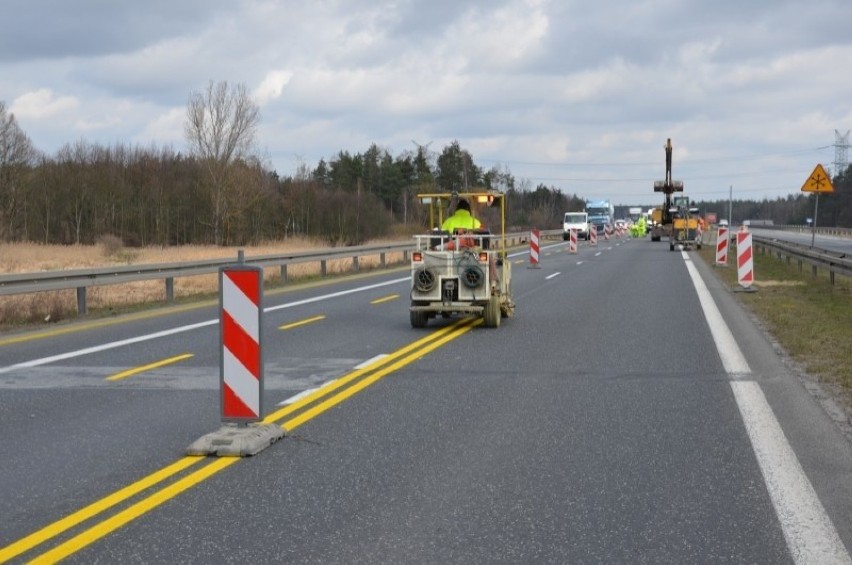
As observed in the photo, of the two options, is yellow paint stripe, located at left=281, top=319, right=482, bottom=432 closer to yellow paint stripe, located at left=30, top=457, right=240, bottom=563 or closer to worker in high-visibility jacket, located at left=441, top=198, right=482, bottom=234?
yellow paint stripe, located at left=30, top=457, right=240, bottom=563

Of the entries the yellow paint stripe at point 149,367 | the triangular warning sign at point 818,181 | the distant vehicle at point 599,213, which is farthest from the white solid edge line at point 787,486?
the distant vehicle at point 599,213

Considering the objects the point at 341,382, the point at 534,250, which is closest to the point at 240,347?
the point at 341,382

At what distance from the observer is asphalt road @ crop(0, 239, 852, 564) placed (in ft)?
16.7

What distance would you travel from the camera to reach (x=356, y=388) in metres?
9.88

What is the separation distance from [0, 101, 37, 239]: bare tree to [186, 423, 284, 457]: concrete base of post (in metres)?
69.7

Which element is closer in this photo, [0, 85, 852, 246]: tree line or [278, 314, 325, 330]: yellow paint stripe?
[278, 314, 325, 330]: yellow paint stripe

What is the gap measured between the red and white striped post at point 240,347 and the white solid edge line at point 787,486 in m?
3.69

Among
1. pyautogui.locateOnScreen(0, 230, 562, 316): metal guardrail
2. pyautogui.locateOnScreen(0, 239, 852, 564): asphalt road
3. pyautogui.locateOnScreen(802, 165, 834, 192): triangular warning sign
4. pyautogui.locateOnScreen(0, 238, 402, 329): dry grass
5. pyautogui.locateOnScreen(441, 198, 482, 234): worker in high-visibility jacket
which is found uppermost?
pyautogui.locateOnScreen(802, 165, 834, 192): triangular warning sign

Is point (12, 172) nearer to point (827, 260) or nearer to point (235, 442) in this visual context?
point (827, 260)

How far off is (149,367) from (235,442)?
4.85 m

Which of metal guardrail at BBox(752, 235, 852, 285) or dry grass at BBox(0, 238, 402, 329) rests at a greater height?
metal guardrail at BBox(752, 235, 852, 285)

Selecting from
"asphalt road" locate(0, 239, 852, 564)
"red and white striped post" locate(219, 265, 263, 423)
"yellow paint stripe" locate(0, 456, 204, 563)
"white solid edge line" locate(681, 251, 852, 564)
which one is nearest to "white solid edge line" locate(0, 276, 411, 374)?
"asphalt road" locate(0, 239, 852, 564)

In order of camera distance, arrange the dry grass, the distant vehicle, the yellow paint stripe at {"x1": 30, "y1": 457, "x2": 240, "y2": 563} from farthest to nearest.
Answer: the distant vehicle, the dry grass, the yellow paint stripe at {"x1": 30, "y1": 457, "x2": 240, "y2": 563}

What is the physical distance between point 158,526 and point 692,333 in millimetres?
10732
